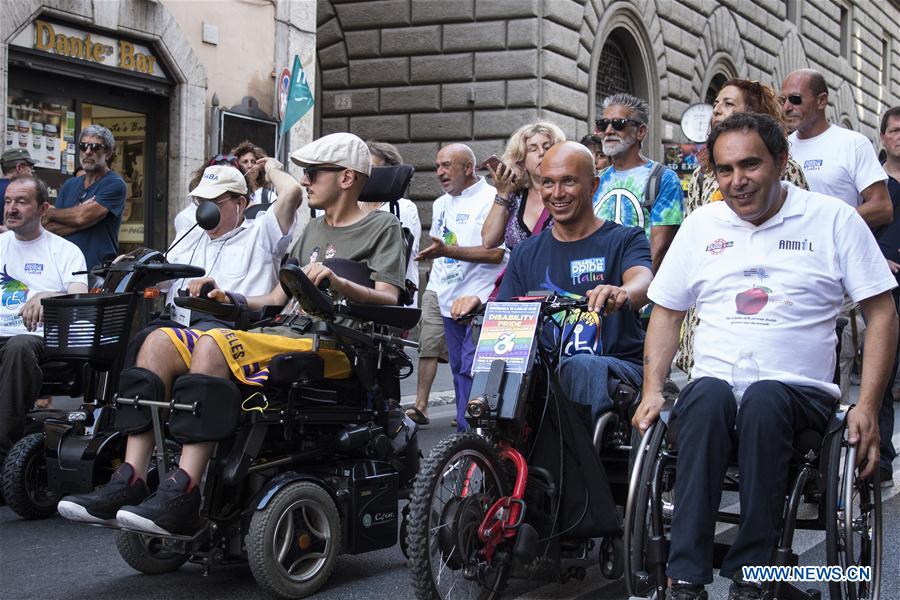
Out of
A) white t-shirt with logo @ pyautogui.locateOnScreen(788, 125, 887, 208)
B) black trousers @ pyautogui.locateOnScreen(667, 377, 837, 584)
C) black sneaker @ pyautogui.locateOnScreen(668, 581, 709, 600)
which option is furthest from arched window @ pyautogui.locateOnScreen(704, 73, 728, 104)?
black sneaker @ pyautogui.locateOnScreen(668, 581, 709, 600)

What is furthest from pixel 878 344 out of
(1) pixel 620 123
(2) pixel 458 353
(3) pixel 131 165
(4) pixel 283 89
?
(3) pixel 131 165

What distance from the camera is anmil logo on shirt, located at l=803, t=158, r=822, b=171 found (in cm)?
588

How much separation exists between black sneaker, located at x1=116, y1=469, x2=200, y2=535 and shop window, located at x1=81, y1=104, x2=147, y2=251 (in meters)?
8.72

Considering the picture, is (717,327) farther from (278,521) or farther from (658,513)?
(278,521)

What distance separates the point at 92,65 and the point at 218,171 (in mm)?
6437

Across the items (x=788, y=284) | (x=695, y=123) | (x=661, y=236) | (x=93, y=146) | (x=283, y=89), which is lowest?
(x=788, y=284)

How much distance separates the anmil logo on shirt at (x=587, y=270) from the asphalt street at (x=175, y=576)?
0.95 meters

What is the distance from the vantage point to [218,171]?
571cm

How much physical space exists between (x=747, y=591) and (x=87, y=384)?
335 centimetres

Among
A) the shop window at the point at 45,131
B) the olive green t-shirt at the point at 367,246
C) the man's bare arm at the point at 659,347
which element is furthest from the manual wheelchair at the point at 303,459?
the shop window at the point at 45,131

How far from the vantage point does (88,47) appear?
11438mm

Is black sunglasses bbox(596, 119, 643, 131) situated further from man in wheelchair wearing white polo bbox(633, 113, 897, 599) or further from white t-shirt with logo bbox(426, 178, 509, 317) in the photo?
man in wheelchair wearing white polo bbox(633, 113, 897, 599)

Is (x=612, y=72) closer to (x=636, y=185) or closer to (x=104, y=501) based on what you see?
(x=636, y=185)

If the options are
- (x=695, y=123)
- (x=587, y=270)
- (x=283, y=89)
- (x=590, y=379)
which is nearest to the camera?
(x=590, y=379)
